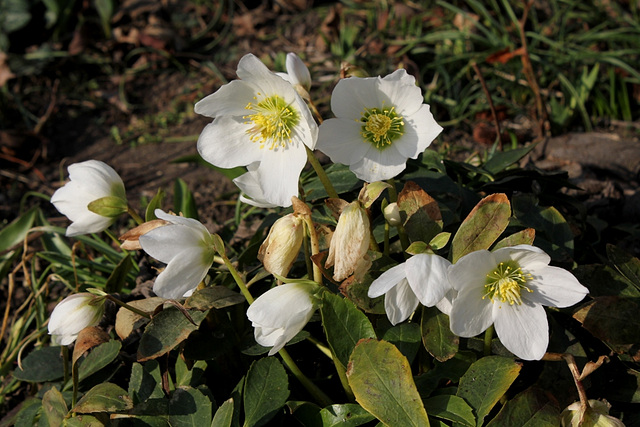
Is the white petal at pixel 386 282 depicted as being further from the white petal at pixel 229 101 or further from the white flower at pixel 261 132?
the white petal at pixel 229 101

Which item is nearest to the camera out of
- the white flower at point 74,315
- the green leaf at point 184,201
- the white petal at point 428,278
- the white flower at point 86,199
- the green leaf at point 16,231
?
the white petal at point 428,278

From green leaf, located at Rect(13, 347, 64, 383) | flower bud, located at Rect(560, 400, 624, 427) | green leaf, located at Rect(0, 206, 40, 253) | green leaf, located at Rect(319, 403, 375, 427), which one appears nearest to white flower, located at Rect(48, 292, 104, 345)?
green leaf, located at Rect(13, 347, 64, 383)

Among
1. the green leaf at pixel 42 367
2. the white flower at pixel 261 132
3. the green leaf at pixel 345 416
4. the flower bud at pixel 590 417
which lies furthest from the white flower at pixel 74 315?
the flower bud at pixel 590 417

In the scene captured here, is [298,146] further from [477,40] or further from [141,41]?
[141,41]

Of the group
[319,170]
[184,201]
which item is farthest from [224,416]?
[184,201]

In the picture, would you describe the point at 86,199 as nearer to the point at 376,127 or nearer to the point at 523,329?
the point at 376,127

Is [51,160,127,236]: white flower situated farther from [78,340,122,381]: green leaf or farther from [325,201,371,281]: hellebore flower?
[325,201,371,281]: hellebore flower

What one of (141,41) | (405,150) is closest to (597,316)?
(405,150)
